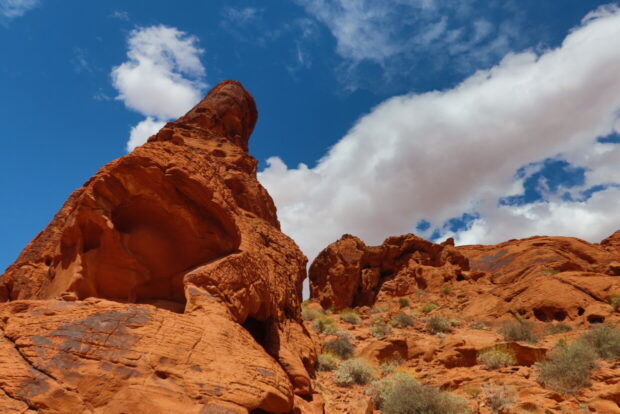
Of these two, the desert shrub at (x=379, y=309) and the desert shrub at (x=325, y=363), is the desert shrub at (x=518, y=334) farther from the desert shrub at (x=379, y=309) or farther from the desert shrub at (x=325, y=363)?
the desert shrub at (x=379, y=309)

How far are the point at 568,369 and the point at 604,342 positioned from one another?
3.03m

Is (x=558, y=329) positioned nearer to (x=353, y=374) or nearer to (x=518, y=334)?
(x=518, y=334)

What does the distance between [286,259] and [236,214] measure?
248 centimetres

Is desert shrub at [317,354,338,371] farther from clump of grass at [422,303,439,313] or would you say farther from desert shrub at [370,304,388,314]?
desert shrub at [370,304,388,314]

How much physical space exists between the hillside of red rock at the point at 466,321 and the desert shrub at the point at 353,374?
2.2 inches

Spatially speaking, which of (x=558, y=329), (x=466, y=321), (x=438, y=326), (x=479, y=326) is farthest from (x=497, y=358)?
(x=466, y=321)

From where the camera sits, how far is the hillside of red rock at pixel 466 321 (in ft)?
23.6

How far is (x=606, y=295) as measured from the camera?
52.4ft

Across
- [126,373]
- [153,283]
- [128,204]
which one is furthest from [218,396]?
[128,204]

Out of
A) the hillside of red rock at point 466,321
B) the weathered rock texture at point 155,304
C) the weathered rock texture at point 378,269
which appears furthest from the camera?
the weathered rock texture at point 378,269

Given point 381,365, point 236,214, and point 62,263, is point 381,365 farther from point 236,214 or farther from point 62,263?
point 62,263

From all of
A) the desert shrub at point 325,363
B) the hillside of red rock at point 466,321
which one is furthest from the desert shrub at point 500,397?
the desert shrub at point 325,363

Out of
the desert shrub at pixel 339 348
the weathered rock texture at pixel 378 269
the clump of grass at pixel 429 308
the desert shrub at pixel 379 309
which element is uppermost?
the weathered rock texture at pixel 378 269

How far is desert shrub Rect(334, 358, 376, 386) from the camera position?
8.83 metres
